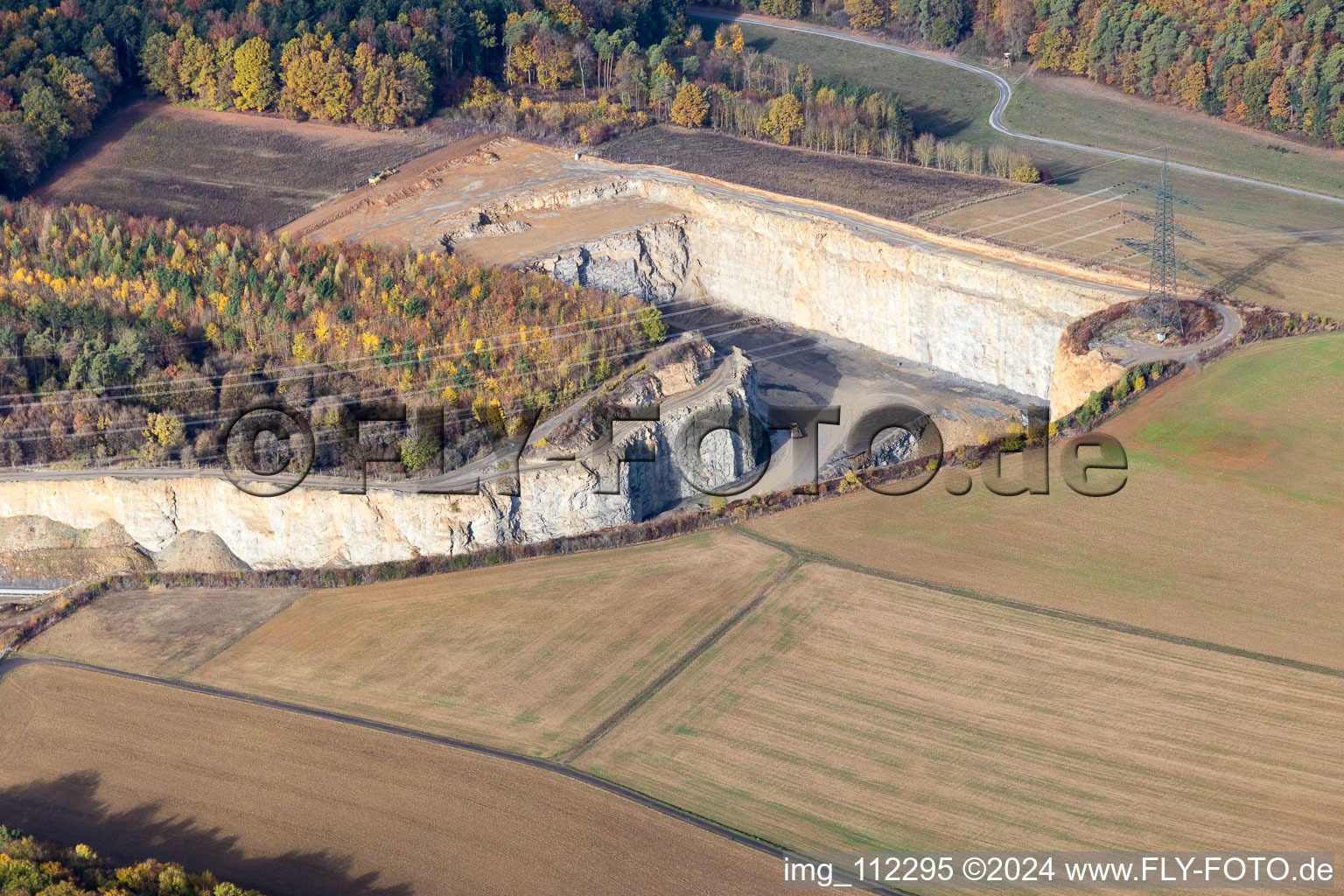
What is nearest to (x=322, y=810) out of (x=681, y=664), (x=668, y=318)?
(x=681, y=664)

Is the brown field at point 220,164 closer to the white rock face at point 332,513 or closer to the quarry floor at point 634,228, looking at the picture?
the quarry floor at point 634,228

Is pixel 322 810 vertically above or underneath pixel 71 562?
above

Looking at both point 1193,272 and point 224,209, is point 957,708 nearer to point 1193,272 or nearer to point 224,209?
point 1193,272

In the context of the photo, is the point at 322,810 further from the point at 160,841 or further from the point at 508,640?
the point at 508,640

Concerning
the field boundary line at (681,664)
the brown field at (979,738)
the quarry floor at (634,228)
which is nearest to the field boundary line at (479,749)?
the brown field at (979,738)

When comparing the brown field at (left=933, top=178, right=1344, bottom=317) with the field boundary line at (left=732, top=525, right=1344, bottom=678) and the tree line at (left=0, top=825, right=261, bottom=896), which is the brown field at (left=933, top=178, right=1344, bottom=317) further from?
the tree line at (left=0, top=825, right=261, bottom=896)

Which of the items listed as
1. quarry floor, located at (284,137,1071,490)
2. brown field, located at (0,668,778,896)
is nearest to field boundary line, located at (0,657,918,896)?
brown field, located at (0,668,778,896)
